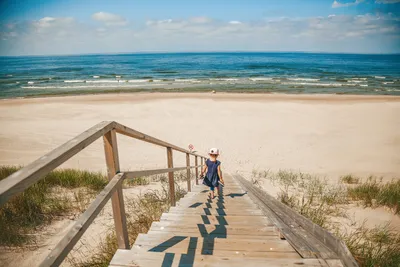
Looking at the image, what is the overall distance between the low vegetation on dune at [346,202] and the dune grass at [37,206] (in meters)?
4.89

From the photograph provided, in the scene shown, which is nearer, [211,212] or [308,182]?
[211,212]

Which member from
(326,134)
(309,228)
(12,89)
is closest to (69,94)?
(12,89)

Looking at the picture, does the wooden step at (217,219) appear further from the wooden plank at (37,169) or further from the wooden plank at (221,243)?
the wooden plank at (37,169)

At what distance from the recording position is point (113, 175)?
194cm

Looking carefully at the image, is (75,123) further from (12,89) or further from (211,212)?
(12,89)

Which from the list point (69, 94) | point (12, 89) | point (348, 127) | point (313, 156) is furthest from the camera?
point (12, 89)

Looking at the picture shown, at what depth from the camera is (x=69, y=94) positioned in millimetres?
27328

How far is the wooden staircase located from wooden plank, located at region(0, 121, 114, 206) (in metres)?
A: 0.98

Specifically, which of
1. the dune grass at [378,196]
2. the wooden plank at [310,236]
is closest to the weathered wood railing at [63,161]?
the wooden plank at [310,236]

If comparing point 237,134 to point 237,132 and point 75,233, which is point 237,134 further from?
point 75,233

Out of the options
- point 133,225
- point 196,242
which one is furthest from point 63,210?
point 196,242

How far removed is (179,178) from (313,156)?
6.93 m

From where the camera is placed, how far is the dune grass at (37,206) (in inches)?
152

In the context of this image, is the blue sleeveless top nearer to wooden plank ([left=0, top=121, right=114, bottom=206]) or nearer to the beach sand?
the beach sand
